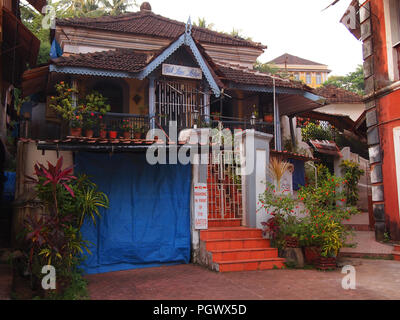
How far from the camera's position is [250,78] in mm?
14102

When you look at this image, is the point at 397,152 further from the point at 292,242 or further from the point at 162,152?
the point at 162,152

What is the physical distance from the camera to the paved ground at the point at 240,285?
608 cm

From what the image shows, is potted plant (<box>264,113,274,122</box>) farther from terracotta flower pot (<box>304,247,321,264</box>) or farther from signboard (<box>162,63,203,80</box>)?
terracotta flower pot (<box>304,247,321,264</box>)

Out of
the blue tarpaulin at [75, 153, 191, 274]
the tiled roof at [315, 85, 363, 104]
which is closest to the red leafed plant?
the blue tarpaulin at [75, 153, 191, 274]

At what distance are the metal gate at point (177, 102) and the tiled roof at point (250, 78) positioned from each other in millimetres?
1314

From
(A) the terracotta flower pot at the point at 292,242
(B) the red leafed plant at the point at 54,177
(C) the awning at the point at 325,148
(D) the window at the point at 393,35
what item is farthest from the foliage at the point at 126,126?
(C) the awning at the point at 325,148

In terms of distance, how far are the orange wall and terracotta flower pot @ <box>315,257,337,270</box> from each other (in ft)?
8.74

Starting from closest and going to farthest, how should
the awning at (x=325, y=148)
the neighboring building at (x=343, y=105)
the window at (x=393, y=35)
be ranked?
1. the window at (x=393, y=35)
2. the awning at (x=325, y=148)
3. the neighboring building at (x=343, y=105)

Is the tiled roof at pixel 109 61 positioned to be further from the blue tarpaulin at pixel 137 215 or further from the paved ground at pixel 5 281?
the paved ground at pixel 5 281

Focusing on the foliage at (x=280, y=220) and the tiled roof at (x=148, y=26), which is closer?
the foliage at (x=280, y=220)

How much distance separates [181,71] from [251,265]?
6799 mm
